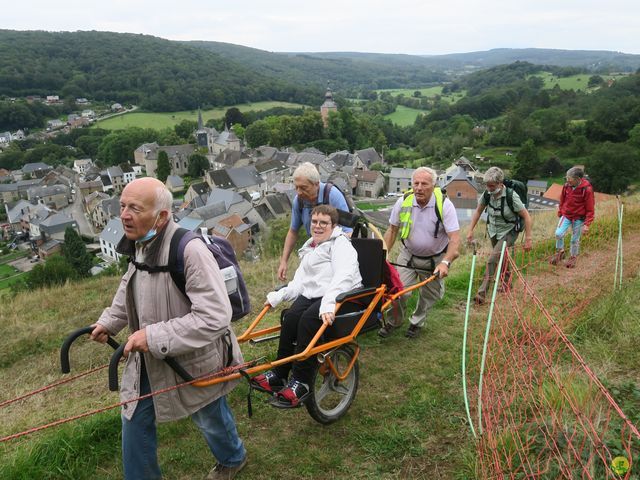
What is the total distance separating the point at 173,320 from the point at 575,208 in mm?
6540

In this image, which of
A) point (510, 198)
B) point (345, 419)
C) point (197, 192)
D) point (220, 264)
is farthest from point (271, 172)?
point (220, 264)

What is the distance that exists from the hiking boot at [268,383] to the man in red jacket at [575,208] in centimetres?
493

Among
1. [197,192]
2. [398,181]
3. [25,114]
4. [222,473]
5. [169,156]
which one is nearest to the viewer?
[222,473]

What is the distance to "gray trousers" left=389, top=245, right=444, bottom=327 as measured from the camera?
15.7 ft

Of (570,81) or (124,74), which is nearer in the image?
(570,81)

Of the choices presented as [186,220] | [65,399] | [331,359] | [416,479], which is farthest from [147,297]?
[186,220]

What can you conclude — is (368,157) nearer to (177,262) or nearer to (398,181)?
(398,181)

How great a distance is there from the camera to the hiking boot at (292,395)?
10.1 feet

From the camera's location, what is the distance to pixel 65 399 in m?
4.29

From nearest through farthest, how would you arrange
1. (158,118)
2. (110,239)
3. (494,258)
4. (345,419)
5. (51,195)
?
(345,419)
(494,258)
(110,239)
(51,195)
(158,118)

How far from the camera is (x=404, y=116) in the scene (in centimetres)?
12775

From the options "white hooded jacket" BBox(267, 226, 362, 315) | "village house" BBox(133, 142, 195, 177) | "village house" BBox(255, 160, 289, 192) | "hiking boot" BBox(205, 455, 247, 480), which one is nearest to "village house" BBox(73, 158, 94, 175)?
"village house" BBox(133, 142, 195, 177)

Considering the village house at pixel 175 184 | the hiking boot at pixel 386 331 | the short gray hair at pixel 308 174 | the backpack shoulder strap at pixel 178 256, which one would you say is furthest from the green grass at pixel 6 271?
the backpack shoulder strap at pixel 178 256

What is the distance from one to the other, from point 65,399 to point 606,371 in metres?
5.20
